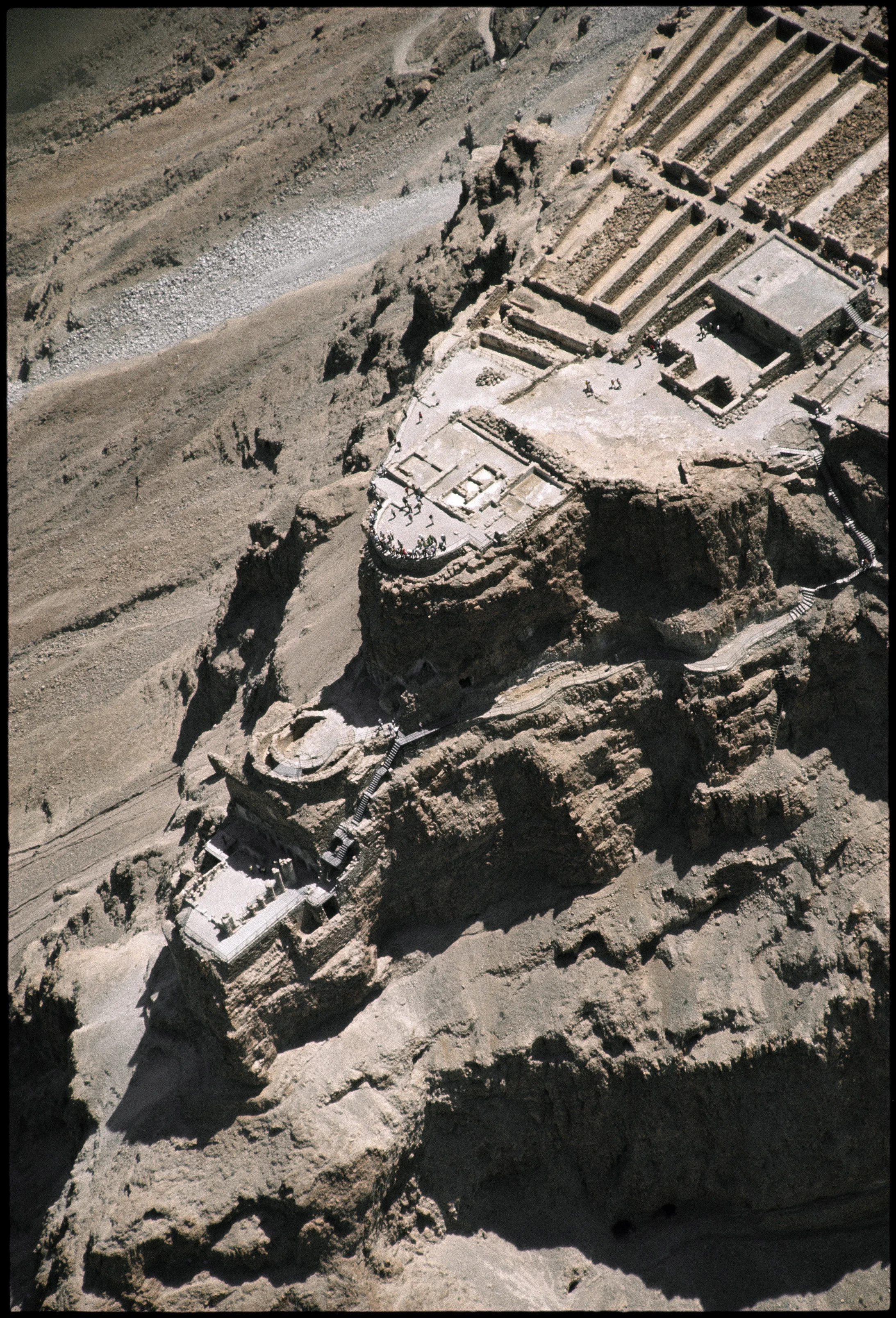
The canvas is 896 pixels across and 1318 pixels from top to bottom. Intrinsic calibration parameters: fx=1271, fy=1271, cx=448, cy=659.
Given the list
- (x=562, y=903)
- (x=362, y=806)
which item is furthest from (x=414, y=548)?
(x=562, y=903)

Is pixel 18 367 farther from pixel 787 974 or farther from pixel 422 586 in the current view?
pixel 787 974

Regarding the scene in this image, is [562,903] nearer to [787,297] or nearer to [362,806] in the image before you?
[362,806]

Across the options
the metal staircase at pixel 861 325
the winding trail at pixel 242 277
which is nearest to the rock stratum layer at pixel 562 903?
the metal staircase at pixel 861 325

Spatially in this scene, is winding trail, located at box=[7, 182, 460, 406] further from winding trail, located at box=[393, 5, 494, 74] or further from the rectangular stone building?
the rectangular stone building

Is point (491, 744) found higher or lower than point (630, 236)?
lower

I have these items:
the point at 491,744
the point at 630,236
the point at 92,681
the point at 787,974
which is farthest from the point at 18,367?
the point at 787,974

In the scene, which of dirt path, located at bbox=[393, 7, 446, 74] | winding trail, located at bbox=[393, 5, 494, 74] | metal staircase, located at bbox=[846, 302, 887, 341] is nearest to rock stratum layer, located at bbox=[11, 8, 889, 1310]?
metal staircase, located at bbox=[846, 302, 887, 341]

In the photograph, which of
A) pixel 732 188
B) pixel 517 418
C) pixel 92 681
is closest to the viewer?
pixel 517 418

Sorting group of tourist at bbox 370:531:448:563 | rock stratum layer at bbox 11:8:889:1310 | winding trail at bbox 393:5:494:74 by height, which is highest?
winding trail at bbox 393:5:494:74

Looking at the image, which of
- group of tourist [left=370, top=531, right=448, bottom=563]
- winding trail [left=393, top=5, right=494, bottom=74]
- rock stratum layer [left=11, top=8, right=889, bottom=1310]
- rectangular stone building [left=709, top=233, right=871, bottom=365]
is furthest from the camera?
winding trail [left=393, top=5, right=494, bottom=74]
